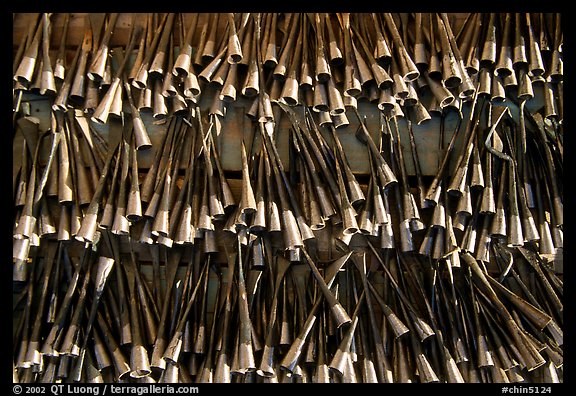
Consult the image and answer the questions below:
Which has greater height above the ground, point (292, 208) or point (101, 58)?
point (101, 58)

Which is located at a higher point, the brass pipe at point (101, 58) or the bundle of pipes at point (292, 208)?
the brass pipe at point (101, 58)

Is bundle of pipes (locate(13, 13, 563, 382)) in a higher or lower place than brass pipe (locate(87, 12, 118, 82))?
lower

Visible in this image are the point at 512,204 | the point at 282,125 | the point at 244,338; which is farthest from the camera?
the point at 282,125

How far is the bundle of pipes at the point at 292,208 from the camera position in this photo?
144 centimetres

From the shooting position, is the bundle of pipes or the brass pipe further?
the brass pipe

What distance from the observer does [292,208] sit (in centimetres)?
150

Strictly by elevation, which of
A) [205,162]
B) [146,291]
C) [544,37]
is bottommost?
[146,291]

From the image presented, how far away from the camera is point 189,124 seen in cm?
160

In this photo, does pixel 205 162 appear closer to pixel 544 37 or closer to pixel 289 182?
pixel 289 182

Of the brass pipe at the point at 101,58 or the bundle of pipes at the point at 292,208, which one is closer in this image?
the bundle of pipes at the point at 292,208

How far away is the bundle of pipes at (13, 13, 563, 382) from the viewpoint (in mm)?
1440

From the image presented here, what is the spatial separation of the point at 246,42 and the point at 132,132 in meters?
0.39
